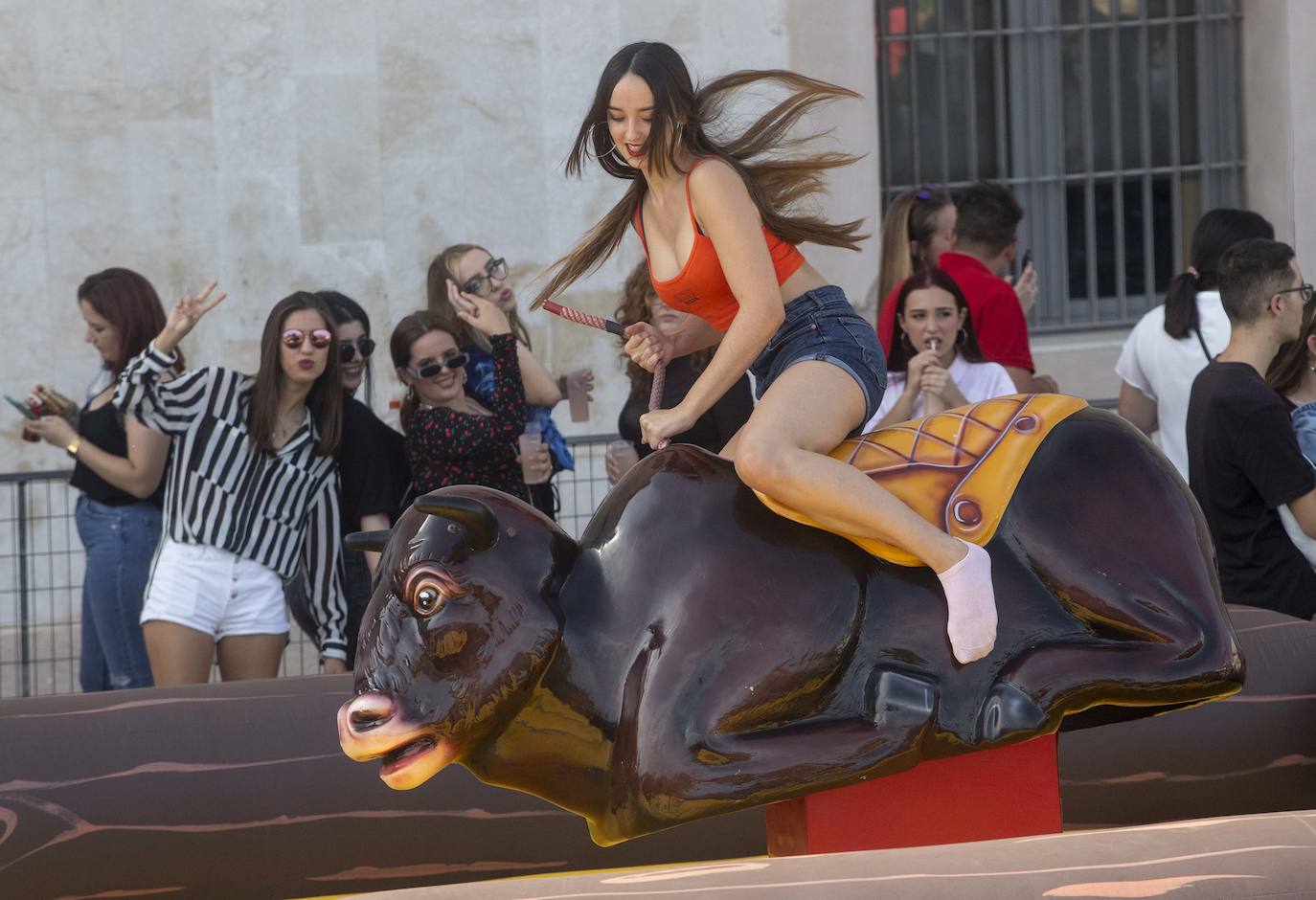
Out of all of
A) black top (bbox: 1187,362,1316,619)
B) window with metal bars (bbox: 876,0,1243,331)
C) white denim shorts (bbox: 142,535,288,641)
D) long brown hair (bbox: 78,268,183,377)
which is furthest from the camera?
window with metal bars (bbox: 876,0,1243,331)

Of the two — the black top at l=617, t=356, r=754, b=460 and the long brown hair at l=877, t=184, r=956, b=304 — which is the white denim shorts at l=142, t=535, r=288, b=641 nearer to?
the black top at l=617, t=356, r=754, b=460

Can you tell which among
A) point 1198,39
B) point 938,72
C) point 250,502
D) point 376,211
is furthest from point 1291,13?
point 250,502

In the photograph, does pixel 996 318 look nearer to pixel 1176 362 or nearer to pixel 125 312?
pixel 1176 362

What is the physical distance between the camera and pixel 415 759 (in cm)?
295

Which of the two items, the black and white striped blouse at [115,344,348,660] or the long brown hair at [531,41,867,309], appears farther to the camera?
the black and white striped blouse at [115,344,348,660]

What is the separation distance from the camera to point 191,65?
8320mm

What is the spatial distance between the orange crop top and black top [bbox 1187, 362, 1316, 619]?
1850 millimetres

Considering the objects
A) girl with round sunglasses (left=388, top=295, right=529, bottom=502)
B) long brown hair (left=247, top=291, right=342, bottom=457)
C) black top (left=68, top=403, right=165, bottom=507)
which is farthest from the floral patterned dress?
black top (left=68, top=403, right=165, bottom=507)

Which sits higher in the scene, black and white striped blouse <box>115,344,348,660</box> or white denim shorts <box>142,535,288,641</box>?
black and white striped blouse <box>115,344,348,660</box>

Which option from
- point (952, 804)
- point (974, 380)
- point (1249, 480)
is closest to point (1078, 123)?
point (974, 380)

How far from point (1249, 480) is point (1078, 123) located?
201 inches

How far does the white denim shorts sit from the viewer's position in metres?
4.98

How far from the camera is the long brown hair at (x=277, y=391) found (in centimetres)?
514

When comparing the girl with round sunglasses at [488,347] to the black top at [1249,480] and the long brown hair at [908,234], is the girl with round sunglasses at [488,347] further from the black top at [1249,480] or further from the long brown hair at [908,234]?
the black top at [1249,480]
